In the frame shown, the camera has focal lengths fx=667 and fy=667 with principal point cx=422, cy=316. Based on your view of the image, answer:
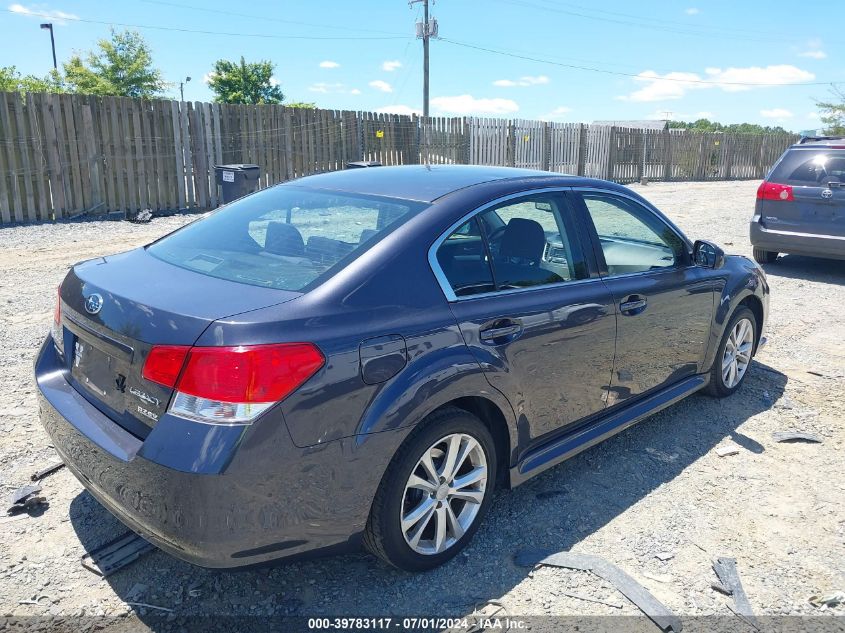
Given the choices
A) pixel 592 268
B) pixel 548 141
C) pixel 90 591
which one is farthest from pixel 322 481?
pixel 548 141

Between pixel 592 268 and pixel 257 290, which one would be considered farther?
pixel 592 268

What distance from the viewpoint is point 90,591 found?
2.72m

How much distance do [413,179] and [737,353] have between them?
3.02 meters

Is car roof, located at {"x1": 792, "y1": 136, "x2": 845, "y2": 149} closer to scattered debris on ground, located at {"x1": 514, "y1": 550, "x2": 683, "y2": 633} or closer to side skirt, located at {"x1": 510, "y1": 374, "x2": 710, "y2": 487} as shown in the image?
side skirt, located at {"x1": 510, "y1": 374, "x2": 710, "y2": 487}

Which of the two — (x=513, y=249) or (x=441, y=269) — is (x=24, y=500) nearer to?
(x=441, y=269)

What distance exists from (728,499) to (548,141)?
2210 cm

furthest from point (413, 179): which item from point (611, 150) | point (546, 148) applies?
point (611, 150)

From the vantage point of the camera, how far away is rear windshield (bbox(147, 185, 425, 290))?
8.96 feet

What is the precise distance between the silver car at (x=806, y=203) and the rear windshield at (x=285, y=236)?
26.1 feet

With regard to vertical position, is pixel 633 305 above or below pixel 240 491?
above

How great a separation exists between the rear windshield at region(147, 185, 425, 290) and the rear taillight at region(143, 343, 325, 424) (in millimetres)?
406

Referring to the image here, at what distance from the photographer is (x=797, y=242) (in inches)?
360

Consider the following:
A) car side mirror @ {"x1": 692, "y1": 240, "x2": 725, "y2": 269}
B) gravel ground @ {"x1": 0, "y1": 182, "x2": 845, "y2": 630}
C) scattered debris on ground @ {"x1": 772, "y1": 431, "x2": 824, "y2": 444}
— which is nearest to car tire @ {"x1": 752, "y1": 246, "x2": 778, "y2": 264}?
gravel ground @ {"x1": 0, "y1": 182, "x2": 845, "y2": 630}

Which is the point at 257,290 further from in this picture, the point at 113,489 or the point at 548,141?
the point at 548,141
